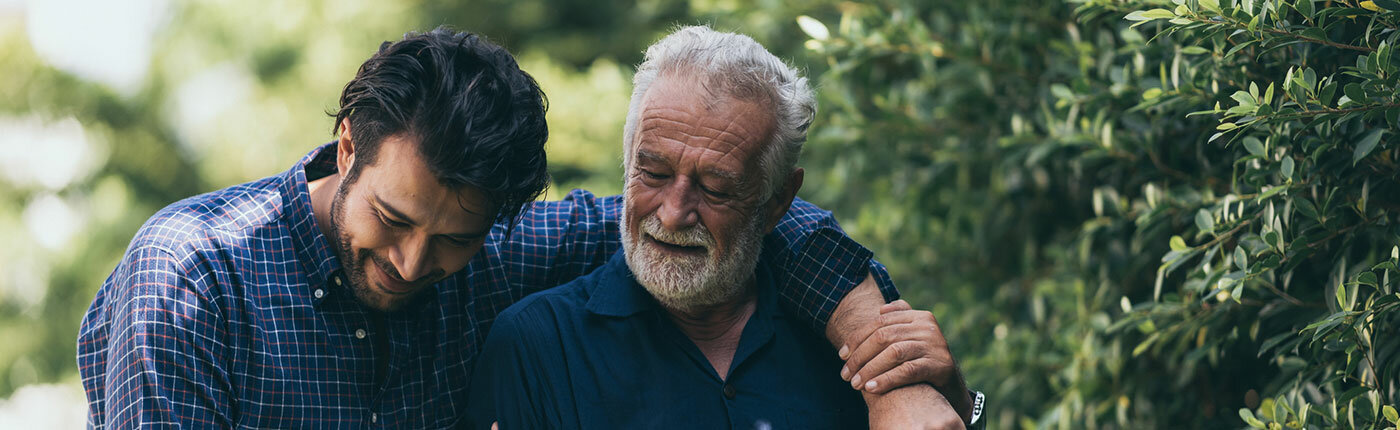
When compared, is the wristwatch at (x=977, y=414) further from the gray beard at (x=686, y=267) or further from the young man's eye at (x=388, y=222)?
the young man's eye at (x=388, y=222)

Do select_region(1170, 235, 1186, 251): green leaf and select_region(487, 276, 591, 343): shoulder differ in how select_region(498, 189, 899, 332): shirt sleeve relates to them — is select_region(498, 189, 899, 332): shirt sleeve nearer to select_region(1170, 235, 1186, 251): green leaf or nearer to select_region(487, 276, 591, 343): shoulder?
select_region(487, 276, 591, 343): shoulder

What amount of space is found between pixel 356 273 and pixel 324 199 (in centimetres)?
25

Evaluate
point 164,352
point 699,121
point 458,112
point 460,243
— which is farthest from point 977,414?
point 164,352

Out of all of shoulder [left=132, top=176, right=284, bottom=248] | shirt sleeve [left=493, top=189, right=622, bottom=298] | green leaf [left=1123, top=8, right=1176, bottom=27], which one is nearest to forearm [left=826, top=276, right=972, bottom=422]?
shirt sleeve [left=493, top=189, right=622, bottom=298]

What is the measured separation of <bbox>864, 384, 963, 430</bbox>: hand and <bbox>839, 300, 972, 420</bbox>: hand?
0.06 ft

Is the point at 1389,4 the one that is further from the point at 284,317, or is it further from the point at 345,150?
the point at 284,317

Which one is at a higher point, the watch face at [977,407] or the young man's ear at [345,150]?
the young man's ear at [345,150]

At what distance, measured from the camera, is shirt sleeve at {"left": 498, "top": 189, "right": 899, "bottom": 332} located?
2293 mm

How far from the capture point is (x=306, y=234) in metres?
2.19

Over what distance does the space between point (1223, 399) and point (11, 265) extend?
6.56 metres

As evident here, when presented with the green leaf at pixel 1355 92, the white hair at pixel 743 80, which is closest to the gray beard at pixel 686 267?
the white hair at pixel 743 80

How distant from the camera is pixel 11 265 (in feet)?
21.6

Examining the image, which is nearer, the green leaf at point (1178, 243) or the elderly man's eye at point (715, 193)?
the elderly man's eye at point (715, 193)

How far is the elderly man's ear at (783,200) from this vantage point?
2311 millimetres
